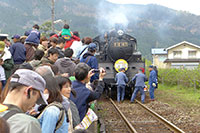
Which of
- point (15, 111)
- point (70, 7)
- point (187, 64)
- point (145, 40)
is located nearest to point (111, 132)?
point (15, 111)

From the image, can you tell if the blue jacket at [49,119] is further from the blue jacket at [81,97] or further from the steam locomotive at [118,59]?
the steam locomotive at [118,59]

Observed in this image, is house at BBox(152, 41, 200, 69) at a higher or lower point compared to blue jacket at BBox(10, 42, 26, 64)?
higher

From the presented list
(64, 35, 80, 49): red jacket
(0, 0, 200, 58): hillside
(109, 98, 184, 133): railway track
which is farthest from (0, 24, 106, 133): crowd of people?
(0, 0, 200, 58): hillside

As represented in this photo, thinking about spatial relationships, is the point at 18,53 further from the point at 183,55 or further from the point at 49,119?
the point at 183,55

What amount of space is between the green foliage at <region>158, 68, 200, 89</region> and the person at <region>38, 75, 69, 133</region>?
14.6 meters

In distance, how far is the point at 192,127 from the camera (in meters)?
7.83

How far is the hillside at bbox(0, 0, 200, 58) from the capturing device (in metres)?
91.8

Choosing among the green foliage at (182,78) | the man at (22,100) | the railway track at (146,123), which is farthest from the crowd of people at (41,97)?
the green foliage at (182,78)

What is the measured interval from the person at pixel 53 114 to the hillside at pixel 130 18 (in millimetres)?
66204

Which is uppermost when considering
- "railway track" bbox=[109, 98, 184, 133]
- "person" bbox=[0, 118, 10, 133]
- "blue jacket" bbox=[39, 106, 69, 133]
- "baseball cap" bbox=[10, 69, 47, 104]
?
"baseball cap" bbox=[10, 69, 47, 104]

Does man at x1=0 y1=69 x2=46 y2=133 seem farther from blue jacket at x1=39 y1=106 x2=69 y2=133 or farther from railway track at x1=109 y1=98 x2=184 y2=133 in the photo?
railway track at x1=109 y1=98 x2=184 y2=133

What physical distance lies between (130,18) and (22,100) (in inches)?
2626

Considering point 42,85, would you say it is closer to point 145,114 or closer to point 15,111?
point 15,111

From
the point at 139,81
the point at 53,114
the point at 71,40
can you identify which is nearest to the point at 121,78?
the point at 139,81
